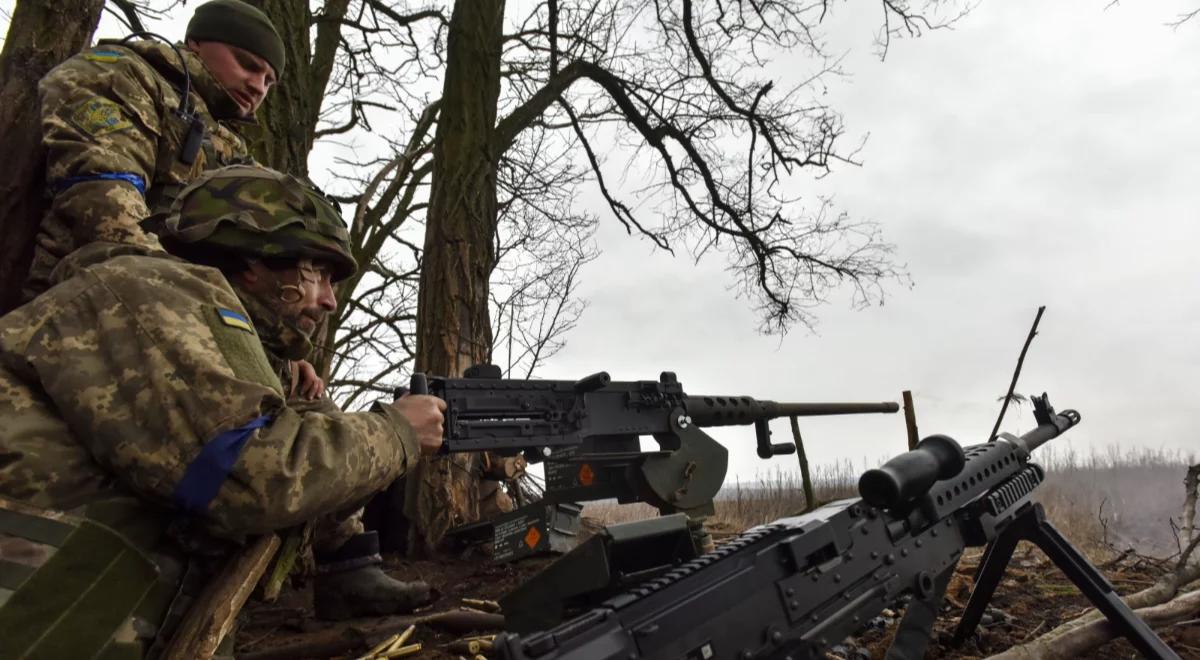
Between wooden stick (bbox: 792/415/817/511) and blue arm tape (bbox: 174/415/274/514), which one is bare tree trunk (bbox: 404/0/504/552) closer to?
wooden stick (bbox: 792/415/817/511)

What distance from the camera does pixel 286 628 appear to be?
4.02m

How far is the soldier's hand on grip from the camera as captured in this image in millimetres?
2352

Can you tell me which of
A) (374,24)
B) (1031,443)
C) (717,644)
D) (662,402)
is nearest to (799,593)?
(717,644)

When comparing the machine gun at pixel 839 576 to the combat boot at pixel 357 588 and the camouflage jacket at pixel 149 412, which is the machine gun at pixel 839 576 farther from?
the combat boot at pixel 357 588

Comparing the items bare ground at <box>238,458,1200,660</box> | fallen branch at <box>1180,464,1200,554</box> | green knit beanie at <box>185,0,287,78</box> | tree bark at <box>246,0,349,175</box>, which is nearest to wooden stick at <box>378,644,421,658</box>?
bare ground at <box>238,458,1200,660</box>

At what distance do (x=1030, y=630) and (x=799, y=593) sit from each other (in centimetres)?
258

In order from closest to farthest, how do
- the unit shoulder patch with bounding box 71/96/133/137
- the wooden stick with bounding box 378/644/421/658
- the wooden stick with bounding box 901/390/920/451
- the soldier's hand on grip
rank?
1. the soldier's hand on grip
2. the unit shoulder patch with bounding box 71/96/133/137
3. the wooden stick with bounding box 378/644/421/658
4. the wooden stick with bounding box 901/390/920/451

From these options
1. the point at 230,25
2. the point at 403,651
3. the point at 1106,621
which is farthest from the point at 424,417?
the point at 1106,621

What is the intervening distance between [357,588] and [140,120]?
249 cm

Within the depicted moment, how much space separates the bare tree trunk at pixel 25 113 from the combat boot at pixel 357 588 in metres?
1.95

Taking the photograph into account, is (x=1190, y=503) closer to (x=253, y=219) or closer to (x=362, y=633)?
(x=362, y=633)

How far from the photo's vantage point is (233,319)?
1.98m

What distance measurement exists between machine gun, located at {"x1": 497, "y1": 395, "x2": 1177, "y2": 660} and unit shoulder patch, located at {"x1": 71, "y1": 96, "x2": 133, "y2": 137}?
2.53m

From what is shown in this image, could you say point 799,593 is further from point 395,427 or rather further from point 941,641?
point 941,641
